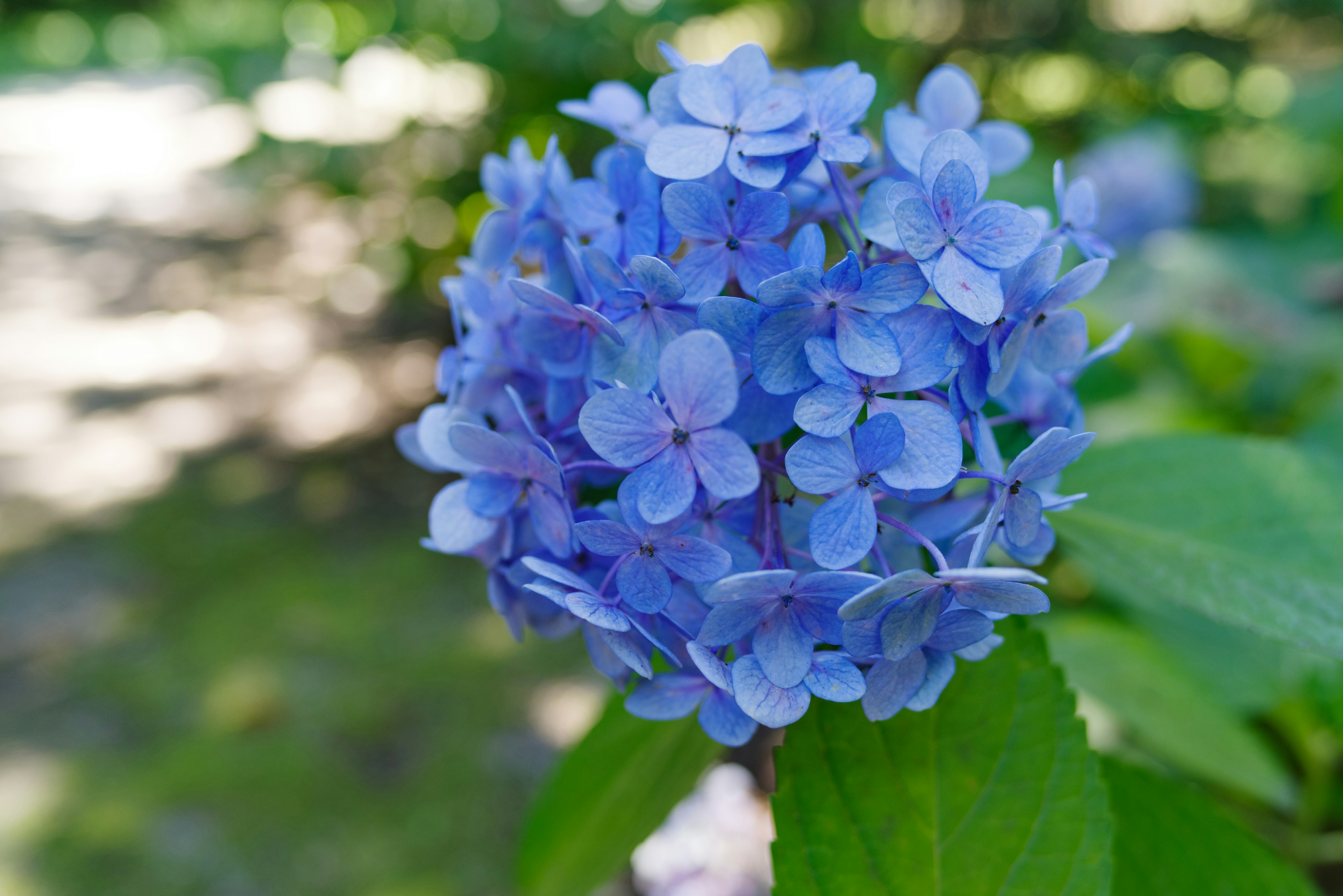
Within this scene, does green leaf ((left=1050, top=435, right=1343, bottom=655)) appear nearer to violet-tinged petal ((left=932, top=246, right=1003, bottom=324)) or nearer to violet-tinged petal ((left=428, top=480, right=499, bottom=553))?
violet-tinged petal ((left=932, top=246, right=1003, bottom=324))

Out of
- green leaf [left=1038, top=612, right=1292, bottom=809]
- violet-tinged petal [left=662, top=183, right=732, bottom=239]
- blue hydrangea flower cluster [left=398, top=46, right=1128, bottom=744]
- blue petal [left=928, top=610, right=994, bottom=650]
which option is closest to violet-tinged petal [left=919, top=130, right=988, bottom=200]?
blue hydrangea flower cluster [left=398, top=46, right=1128, bottom=744]

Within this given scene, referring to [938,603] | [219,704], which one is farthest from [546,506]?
[219,704]

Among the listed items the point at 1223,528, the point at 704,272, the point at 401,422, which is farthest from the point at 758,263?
the point at 401,422

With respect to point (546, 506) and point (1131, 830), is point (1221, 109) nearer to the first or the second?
point (1131, 830)

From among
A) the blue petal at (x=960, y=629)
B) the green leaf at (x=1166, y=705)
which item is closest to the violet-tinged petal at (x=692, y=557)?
the blue petal at (x=960, y=629)

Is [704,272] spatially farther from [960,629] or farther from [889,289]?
[960,629]
